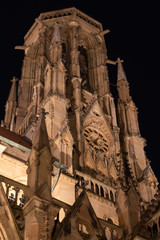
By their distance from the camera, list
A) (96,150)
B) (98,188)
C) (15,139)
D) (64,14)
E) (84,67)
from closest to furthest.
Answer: (98,188) < (15,139) < (96,150) < (84,67) < (64,14)

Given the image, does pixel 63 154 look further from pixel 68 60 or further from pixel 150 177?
pixel 68 60

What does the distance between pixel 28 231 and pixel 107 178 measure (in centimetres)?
1266

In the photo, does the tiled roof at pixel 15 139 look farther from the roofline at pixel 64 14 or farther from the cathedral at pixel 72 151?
the roofline at pixel 64 14

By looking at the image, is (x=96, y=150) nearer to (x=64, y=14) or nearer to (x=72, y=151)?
(x=72, y=151)

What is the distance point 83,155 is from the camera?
22312 millimetres

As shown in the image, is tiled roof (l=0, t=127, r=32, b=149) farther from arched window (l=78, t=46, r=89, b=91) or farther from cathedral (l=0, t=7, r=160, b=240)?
arched window (l=78, t=46, r=89, b=91)


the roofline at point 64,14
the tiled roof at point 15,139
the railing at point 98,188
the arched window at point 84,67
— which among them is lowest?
the railing at point 98,188

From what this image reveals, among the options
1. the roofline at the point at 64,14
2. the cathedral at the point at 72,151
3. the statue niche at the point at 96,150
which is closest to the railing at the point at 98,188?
the cathedral at the point at 72,151

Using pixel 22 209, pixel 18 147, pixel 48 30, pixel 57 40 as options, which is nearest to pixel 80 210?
pixel 22 209

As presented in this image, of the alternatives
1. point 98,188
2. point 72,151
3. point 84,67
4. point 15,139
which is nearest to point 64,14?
point 84,67

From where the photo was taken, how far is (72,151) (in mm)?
20703

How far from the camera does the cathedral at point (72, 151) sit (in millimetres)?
10680

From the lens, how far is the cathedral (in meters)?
10.7

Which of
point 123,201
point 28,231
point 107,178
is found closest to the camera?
point 28,231
